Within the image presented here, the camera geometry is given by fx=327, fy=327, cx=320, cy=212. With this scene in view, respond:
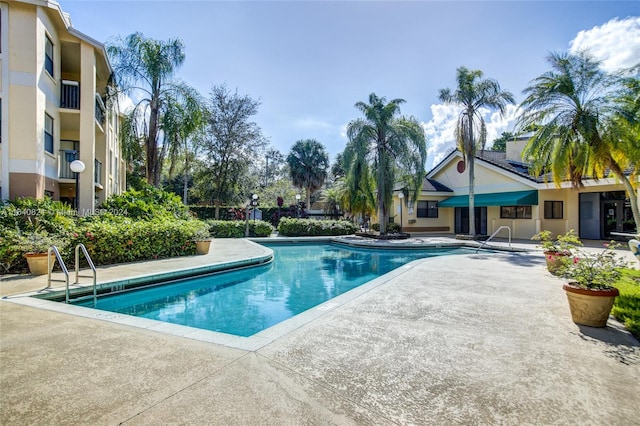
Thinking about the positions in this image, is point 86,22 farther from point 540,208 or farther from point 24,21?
point 540,208

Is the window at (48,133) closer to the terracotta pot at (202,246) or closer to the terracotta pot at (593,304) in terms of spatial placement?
the terracotta pot at (202,246)

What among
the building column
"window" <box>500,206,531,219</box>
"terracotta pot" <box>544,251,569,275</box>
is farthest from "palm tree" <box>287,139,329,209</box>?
"terracotta pot" <box>544,251,569,275</box>

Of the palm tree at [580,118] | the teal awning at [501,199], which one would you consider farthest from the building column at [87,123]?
the teal awning at [501,199]

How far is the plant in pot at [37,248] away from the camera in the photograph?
27.4 feet

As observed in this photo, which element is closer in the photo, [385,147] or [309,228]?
[385,147]

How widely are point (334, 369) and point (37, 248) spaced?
30.3 feet

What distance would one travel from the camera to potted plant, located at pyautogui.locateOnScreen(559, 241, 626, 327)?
15.3 ft

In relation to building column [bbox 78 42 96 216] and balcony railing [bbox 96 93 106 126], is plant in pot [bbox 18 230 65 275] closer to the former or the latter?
building column [bbox 78 42 96 216]

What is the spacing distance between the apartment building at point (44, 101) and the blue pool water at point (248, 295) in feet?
19.0

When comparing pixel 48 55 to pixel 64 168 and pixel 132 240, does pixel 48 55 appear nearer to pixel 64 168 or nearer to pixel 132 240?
pixel 64 168

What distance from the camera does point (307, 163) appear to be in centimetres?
3609

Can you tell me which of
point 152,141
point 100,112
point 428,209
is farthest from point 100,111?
point 428,209

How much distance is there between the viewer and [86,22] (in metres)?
14.7

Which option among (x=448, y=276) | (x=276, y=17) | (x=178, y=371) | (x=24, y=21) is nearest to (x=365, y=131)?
(x=276, y=17)
